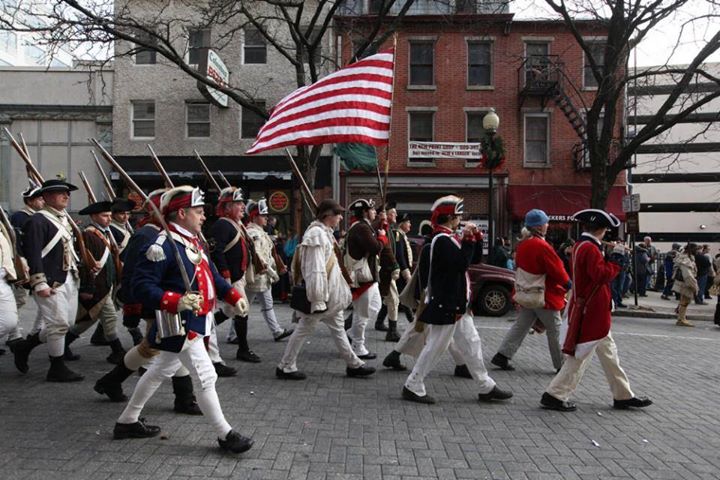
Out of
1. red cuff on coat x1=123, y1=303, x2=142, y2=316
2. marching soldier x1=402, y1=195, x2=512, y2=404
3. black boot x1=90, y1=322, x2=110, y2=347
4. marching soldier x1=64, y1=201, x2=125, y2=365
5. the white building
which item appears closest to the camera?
red cuff on coat x1=123, y1=303, x2=142, y2=316

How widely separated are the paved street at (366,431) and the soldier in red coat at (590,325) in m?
0.18

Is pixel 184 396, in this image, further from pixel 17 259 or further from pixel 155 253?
pixel 17 259

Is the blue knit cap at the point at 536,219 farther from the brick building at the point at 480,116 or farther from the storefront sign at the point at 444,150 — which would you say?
the brick building at the point at 480,116

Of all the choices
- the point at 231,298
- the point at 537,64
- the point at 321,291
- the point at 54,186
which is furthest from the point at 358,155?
the point at 537,64

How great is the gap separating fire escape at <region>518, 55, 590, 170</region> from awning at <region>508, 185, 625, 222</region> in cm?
112

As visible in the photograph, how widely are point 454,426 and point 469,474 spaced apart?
3.41ft

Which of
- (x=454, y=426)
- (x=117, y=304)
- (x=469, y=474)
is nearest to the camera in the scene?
(x=469, y=474)

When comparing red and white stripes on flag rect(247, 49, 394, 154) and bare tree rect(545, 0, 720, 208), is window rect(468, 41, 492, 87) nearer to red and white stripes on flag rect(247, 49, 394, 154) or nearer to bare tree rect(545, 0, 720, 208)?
bare tree rect(545, 0, 720, 208)

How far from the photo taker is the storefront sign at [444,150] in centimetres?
2122

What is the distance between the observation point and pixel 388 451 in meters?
4.49

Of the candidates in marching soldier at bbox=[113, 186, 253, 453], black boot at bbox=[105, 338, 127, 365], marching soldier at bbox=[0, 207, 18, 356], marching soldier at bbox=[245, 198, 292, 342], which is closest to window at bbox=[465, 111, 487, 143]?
marching soldier at bbox=[245, 198, 292, 342]

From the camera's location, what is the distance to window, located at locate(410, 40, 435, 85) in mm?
24766

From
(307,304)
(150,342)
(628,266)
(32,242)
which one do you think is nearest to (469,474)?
(150,342)

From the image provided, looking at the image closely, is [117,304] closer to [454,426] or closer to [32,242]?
[32,242]
